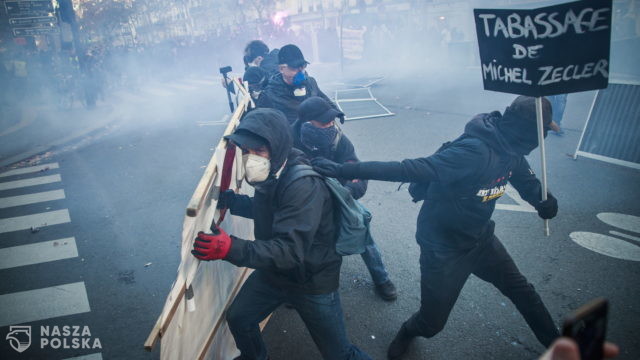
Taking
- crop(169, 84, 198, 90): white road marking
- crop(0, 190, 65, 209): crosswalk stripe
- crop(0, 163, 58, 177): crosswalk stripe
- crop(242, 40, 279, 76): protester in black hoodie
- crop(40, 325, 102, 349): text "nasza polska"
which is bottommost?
crop(40, 325, 102, 349): text "nasza polska"

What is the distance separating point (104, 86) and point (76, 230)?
608 inches

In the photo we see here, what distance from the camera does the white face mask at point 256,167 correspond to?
7.49 ft

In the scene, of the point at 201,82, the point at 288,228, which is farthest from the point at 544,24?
the point at 201,82

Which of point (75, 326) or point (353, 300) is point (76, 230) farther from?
point (353, 300)

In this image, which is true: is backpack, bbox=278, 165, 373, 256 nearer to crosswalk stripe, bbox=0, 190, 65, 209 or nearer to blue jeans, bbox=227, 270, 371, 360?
blue jeans, bbox=227, 270, 371, 360

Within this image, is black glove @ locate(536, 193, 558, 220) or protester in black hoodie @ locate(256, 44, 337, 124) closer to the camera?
black glove @ locate(536, 193, 558, 220)

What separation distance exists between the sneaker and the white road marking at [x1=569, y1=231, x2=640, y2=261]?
2523mm

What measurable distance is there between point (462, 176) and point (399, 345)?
1564 mm

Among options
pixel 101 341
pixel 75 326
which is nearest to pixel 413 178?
pixel 101 341

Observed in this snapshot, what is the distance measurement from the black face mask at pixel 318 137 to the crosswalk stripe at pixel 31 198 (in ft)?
17.9

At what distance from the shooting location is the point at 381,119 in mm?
10414

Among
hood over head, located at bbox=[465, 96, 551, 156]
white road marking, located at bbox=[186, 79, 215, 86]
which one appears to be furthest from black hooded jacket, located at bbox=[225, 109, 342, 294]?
white road marking, located at bbox=[186, 79, 215, 86]

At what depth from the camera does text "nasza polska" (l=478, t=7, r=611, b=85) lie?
→ 2381 mm

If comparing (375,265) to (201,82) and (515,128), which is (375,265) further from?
(201,82)
